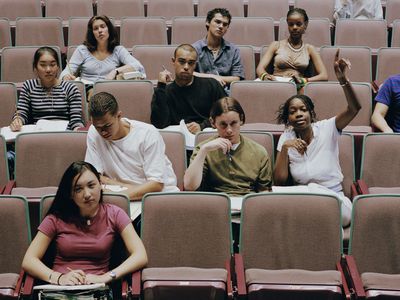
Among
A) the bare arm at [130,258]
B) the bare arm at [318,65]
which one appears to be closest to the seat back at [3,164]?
the bare arm at [130,258]

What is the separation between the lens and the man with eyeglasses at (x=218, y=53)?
3318mm

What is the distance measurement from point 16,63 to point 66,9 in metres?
0.75

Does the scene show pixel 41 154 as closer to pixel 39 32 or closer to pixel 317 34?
pixel 39 32

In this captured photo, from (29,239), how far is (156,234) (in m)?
0.34

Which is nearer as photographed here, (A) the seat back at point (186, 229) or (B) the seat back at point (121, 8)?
(A) the seat back at point (186, 229)

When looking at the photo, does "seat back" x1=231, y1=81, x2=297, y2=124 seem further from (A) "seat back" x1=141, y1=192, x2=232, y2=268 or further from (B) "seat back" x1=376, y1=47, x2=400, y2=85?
(A) "seat back" x1=141, y1=192, x2=232, y2=268

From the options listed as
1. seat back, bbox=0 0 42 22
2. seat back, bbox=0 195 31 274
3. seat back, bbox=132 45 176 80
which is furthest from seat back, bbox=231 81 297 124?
seat back, bbox=0 0 42 22

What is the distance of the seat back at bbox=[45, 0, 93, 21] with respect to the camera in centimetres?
403

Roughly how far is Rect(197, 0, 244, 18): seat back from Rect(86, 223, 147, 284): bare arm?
6.92 feet

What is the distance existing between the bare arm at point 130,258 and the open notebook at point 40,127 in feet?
2.55

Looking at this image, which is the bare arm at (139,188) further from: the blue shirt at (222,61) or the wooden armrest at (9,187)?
the blue shirt at (222,61)

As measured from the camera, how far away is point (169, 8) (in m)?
4.02

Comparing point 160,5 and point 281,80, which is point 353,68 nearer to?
point 281,80

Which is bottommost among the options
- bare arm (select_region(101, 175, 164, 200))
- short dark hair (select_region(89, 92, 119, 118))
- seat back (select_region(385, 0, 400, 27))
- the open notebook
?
bare arm (select_region(101, 175, 164, 200))
